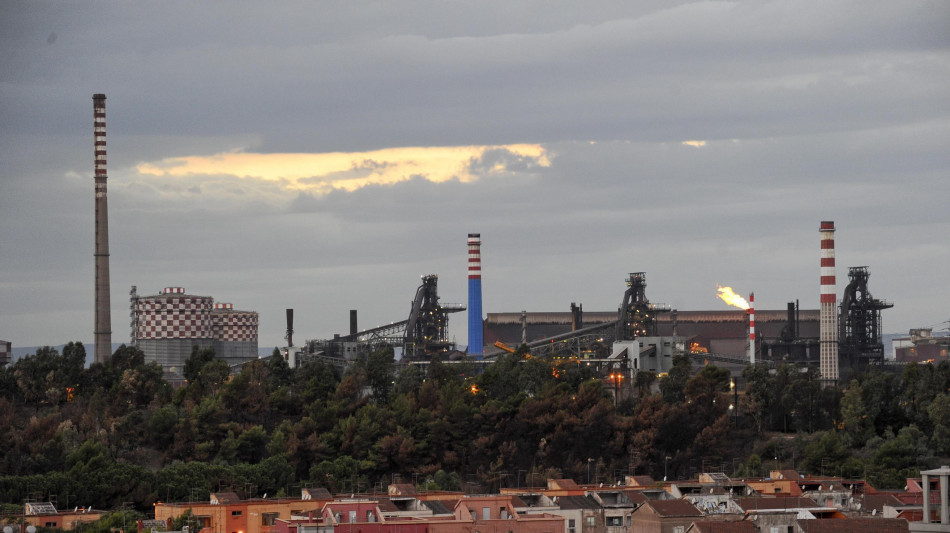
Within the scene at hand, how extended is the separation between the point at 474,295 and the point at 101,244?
25.9m

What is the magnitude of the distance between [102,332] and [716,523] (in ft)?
192

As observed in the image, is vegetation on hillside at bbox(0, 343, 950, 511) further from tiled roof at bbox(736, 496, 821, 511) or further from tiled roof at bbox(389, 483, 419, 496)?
tiled roof at bbox(736, 496, 821, 511)

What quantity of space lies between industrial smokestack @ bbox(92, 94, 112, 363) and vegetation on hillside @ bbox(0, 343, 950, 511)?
839cm

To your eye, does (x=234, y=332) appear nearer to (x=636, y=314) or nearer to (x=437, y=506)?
(x=636, y=314)

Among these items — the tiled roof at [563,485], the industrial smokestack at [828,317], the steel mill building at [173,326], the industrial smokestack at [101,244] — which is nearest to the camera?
the tiled roof at [563,485]

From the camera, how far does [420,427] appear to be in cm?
7862

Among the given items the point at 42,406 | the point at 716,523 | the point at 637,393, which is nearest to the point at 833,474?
the point at 637,393

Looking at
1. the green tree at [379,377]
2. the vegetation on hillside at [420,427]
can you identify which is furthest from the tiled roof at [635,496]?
the green tree at [379,377]

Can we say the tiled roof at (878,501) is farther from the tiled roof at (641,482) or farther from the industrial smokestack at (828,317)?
the industrial smokestack at (828,317)

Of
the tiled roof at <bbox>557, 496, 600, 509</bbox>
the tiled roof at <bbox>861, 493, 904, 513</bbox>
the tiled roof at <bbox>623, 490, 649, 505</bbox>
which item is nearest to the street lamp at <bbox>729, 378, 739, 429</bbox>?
the tiled roof at <bbox>861, 493, 904, 513</bbox>

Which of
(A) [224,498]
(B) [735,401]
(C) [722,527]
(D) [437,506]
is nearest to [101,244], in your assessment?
(B) [735,401]

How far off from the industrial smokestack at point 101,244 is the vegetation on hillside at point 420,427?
8.39 meters

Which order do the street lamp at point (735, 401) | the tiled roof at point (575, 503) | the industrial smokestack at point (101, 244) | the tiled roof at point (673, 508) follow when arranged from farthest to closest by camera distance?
the industrial smokestack at point (101, 244) < the street lamp at point (735, 401) < the tiled roof at point (575, 503) < the tiled roof at point (673, 508)

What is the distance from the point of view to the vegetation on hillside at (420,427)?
70750 mm
